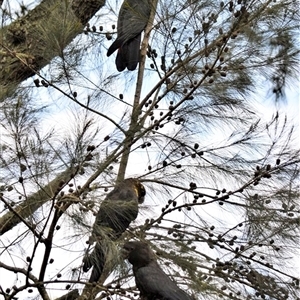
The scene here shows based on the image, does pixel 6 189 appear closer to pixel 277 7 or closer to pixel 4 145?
pixel 4 145

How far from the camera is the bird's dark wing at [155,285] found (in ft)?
7.29

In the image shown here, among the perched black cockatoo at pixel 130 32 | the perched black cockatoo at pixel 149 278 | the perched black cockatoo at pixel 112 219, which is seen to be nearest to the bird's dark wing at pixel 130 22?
the perched black cockatoo at pixel 130 32

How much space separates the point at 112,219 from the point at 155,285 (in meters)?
0.21

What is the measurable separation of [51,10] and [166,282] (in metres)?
0.95

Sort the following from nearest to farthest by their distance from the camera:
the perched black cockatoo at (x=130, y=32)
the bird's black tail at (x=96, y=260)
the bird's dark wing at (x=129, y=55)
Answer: the bird's black tail at (x=96, y=260)
the perched black cockatoo at (x=130, y=32)
the bird's dark wing at (x=129, y=55)

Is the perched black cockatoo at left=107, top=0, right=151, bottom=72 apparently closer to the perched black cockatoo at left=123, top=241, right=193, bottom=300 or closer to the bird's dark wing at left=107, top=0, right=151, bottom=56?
the bird's dark wing at left=107, top=0, right=151, bottom=56

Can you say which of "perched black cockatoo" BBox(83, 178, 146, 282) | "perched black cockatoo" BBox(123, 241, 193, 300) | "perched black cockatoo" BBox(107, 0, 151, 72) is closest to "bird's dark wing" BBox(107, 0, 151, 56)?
"perched black cockatoo" BBox(107, 0, 151, 72)

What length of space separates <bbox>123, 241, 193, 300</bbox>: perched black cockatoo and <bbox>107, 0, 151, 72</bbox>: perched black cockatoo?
2.58 feet

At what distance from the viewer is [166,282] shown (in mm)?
2266

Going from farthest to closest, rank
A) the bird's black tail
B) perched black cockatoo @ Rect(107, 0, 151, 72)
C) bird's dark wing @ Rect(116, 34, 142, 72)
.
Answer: bird's dark wing @ Rect(116, 34, 142, 72), perched black cockatoo @ Rect(107, 0, 151, 72), the bird's black tail

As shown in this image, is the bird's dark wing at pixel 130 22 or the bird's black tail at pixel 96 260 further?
the bird's dark wing at pixel 130 22

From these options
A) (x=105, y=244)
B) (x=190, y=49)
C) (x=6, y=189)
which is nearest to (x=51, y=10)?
(x=190, y=49)

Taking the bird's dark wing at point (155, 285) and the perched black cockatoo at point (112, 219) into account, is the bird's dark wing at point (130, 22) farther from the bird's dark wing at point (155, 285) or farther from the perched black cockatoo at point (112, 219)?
the bird's dark wing at point (155, 285)

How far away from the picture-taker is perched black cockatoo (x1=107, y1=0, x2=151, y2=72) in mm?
2742
